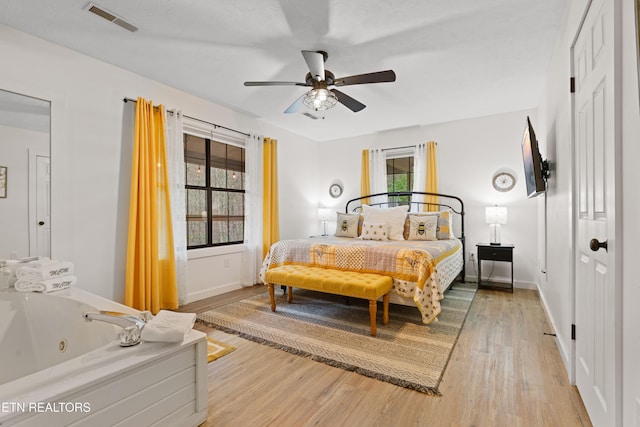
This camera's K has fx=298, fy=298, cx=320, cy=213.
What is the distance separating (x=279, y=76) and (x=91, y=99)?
1.84 meters

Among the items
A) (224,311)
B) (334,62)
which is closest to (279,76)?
(334,62)

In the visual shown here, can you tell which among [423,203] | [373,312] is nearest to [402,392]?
[373,312]

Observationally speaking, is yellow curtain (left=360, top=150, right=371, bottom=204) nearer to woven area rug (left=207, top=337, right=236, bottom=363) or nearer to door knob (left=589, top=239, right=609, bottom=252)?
woven area rug (left=207, top=337, right=236, bottom=363)

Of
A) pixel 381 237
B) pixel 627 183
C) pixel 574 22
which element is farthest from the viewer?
pixel 381 237

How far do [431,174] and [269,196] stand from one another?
265 centimetres

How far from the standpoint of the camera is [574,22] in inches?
73.0

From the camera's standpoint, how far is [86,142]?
2836 mm

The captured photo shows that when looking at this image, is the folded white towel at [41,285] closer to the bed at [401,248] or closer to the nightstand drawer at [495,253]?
the bed at [401,248]

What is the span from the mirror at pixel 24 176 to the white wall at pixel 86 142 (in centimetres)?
6

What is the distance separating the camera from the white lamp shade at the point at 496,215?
13.7 ft

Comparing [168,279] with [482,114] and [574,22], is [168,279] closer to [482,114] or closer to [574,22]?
[574,22]

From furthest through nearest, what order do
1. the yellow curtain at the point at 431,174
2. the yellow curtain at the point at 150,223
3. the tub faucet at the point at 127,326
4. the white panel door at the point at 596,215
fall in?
the yellow curtain at the point at 431,174, the yellow curtain at the point at 150,223, the tub faucet at the point at 127,326, the white panel door at the point at 596,215

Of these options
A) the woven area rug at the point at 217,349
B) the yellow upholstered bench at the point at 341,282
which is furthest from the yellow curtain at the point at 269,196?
the woven area rug at the point at 217,349

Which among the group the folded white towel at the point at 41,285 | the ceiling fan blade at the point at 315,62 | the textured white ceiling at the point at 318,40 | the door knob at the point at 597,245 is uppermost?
the textured white ceiling at the point at 318,40
